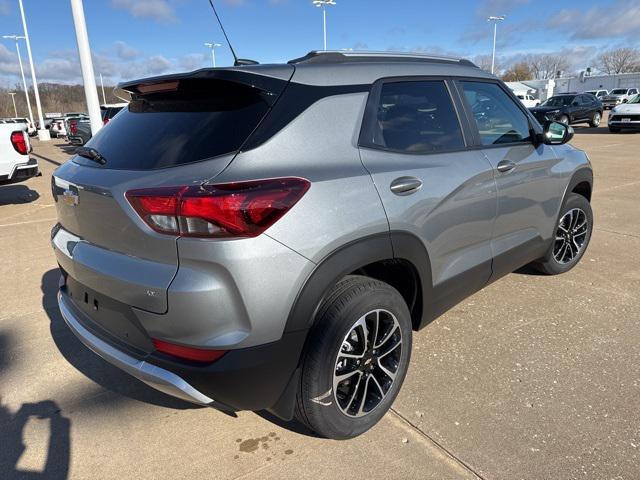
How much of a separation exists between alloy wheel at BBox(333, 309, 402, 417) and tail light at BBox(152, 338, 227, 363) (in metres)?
0.57

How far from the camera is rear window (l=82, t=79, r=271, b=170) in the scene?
6.44 ft

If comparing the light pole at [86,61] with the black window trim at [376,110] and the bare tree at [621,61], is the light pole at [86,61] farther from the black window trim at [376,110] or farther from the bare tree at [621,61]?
the bare tree at [621,61]

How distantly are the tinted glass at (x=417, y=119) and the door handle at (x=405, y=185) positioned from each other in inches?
7.1

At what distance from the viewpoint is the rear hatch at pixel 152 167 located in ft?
6.20

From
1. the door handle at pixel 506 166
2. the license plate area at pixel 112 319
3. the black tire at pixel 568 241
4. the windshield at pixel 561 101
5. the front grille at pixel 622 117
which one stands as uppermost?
the door handle at pixel 506 166

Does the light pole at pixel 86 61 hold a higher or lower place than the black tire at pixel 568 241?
higher

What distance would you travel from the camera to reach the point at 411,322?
2639 millimetres

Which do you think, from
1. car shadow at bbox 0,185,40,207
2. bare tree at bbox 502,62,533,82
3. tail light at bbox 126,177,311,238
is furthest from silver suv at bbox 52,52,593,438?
bare tree at bbox 502,62,533,82

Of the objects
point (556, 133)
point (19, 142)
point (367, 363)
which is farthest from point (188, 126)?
point (19, 142)

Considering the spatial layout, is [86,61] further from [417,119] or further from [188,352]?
[188,352]

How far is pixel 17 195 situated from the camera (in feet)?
30.6

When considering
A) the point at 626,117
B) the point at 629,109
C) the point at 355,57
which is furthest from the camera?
the point at 626,117

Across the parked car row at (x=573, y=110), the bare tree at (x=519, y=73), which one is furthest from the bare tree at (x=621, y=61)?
the parked car row at (x=573, y=110)

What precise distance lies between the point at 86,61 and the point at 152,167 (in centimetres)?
733
